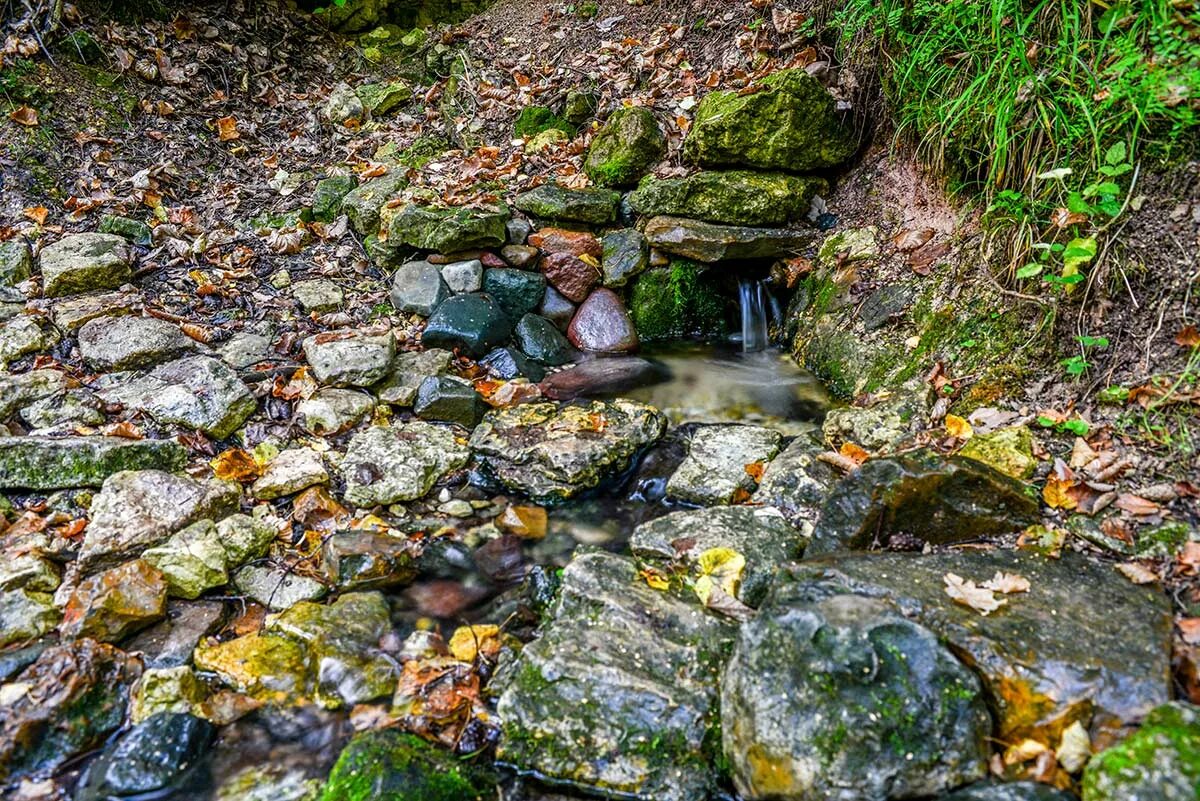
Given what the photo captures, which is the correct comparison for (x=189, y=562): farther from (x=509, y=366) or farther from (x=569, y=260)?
(x=569, y=260)

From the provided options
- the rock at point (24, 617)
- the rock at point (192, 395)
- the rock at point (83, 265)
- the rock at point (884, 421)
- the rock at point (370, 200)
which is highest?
the rock at point (370, 200)

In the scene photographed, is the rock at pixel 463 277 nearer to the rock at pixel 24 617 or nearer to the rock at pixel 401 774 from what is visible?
the rock at pixel 24 617

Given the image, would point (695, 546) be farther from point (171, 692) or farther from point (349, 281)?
point (349, 281)

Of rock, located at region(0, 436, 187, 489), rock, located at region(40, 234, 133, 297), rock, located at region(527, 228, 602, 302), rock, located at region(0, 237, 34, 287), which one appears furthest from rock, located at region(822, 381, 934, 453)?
rock, located at region(0, 237, 34, 287)

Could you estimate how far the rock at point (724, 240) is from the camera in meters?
5.37

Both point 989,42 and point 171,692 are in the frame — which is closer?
point 171,692

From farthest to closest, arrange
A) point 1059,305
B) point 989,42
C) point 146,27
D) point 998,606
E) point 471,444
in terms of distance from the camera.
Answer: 1. point 146,27
2. point 471,444
3. point 989,42
4. point 1059,305
5. point 998,606

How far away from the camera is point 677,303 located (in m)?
5.74

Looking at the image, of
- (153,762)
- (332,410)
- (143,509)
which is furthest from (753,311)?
(153,762)

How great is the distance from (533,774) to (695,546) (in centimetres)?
121

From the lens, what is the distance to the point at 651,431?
172 inches

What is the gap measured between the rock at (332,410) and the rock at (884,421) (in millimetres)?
2889

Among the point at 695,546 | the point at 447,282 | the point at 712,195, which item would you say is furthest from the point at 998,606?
the point at 447,282

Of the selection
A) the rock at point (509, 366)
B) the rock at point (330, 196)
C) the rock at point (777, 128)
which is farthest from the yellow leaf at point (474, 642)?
the rock at point (330, 196)
